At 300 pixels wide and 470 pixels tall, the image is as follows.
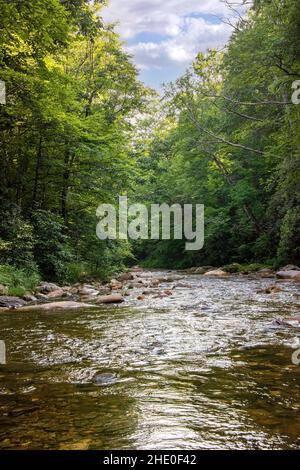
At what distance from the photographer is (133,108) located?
2220 cm

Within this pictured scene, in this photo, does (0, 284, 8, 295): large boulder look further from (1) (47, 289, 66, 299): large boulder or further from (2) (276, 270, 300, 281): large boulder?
(2) (276, 270, 300, 281): large boulder

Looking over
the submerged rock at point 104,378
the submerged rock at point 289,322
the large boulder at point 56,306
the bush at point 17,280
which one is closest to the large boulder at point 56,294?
the bush at point 17,280

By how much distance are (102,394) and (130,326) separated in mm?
2929

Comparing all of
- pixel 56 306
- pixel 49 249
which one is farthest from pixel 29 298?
pixel 49 249

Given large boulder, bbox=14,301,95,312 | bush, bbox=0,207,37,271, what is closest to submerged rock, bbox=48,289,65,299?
bush, bbox=0,207,37,271

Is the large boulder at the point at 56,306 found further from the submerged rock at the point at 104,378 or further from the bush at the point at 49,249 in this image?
the bush at the point at 49,249

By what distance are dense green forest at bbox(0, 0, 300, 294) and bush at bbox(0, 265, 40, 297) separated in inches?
2.3

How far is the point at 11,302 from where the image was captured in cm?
838

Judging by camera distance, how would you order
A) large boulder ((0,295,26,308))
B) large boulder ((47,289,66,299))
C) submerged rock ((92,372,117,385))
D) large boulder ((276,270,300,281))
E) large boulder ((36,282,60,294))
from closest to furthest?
submerged rock ((92,372,117,385))
large boulder ((0,295,26,308))
large boulder ((47,289,66,299))
large boulder ((36,282,60,294))
large boulder ((276,270,300,281))

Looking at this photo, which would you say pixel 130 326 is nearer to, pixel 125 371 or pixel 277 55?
pixel 125 371

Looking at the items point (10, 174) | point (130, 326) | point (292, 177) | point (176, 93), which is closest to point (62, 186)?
point (10, 174)

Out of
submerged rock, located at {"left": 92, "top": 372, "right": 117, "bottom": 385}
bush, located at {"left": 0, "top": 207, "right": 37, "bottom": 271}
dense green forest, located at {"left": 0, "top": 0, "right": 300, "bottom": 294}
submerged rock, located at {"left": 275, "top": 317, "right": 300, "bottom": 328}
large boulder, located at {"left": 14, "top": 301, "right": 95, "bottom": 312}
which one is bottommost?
large boulder, located at {"left": 14, "top": 301, "right": 95, "bottom": 312}

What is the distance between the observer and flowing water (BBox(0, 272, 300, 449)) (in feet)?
8.02

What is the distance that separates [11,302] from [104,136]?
29.2 feet
